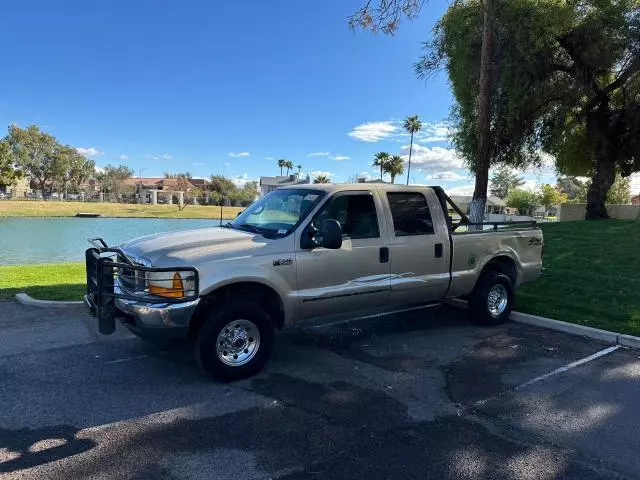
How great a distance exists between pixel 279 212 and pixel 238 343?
5.35 feet

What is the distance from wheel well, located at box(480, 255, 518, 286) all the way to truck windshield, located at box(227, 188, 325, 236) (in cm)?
299

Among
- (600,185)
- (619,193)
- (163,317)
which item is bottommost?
(163,317)

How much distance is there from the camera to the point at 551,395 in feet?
15.5

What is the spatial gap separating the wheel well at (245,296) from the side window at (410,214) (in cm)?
177

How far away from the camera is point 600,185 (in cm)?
2308

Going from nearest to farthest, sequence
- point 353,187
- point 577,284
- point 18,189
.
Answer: point 353,187 → point 577,284 → point 18,189

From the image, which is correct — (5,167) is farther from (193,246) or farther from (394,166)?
(193,246)

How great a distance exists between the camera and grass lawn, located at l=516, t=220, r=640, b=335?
7672 millimetres

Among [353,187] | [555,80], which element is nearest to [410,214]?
[353,187]

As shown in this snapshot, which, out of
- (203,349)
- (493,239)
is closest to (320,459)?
(203,349)

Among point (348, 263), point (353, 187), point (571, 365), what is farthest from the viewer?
point (353, 187)

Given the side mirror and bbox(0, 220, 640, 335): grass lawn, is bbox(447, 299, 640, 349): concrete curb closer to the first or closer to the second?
bbox(0, 220, 640, 335): grass lawn

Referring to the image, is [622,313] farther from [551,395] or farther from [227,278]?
[227,278]

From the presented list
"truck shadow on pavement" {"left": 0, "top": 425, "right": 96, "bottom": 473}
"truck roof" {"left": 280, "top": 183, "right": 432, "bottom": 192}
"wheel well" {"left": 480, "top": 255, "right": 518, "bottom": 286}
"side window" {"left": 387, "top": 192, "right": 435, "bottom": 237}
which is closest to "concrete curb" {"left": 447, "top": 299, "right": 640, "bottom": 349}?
"wheel well" {"left": 480, "top": 255, "right": 518, "bottom": 286}
